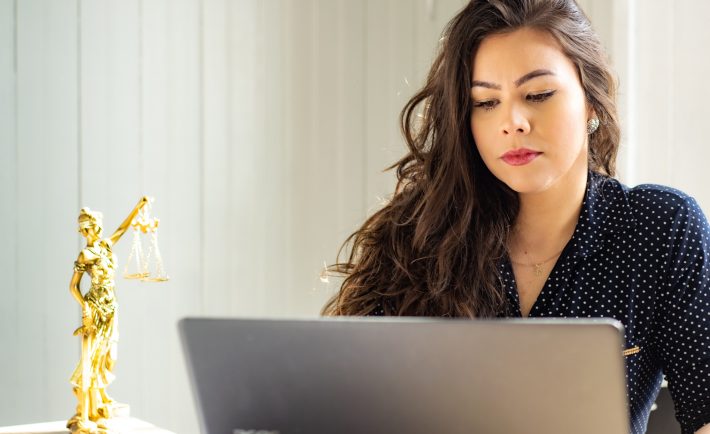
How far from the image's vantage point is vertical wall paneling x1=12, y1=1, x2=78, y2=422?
2.59 metres

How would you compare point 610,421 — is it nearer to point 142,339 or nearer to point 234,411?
point 234,411

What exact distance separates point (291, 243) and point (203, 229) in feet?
1.21

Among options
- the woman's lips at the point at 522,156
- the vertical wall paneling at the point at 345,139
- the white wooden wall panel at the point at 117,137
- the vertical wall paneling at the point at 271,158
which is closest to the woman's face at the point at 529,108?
the woman's lips at the point at 522,156

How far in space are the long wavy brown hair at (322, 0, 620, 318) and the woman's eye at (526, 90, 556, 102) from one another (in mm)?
97

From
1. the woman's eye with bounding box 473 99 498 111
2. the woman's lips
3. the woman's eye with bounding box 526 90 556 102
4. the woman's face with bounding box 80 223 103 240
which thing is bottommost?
the woman's face with bounding box 80 223 103 240

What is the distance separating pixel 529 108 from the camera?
1647 millimetres

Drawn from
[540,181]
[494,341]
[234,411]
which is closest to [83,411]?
[234,411]

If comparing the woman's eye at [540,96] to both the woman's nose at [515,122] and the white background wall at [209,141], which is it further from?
the white background wall at [209,141]

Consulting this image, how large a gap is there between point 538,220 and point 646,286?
0.81ft

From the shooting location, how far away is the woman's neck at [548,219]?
5.83 feet

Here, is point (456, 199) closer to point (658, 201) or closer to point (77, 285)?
point (658, 201)

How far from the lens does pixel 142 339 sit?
2859 millimetres

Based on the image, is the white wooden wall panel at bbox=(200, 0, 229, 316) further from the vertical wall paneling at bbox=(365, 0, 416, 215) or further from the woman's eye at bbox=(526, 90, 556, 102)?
the woman's eye at bbox=(526, 90, 556, 102)

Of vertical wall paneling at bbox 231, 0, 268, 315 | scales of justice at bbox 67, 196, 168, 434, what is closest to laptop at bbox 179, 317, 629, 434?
scales of justice at bbox 67, 196, 168, 434
